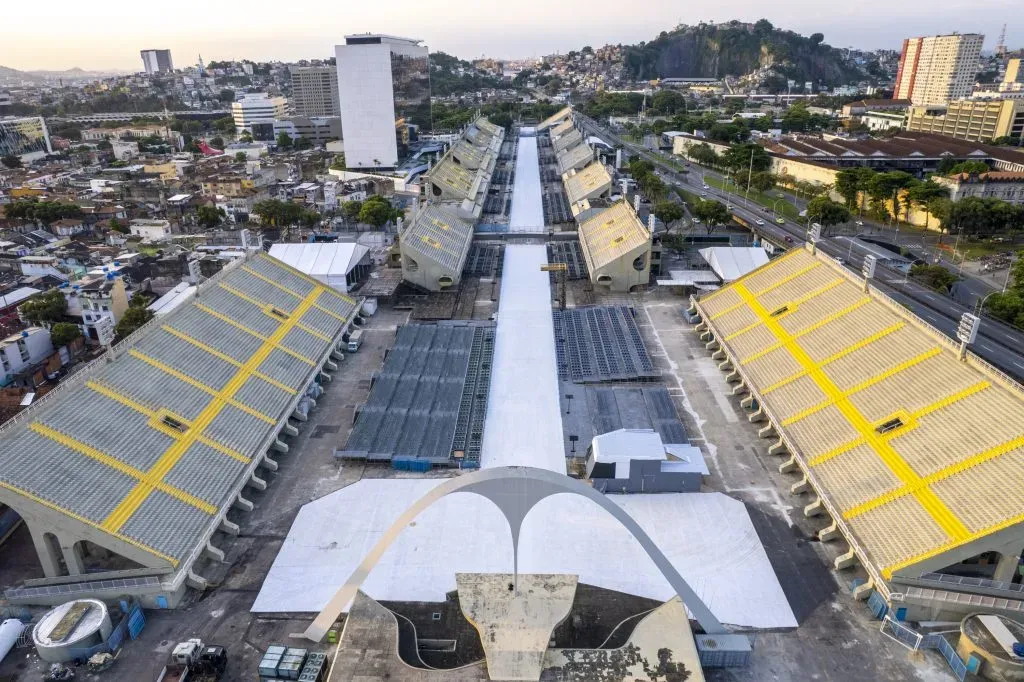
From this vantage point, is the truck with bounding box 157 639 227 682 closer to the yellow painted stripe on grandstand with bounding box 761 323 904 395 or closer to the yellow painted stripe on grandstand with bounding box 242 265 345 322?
the yellow painted stripe on grandstand with bounding box 242 265 345 322

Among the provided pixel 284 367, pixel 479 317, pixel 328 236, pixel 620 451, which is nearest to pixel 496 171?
pixel 328 236

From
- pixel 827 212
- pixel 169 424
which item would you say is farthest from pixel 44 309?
pixel 827 212

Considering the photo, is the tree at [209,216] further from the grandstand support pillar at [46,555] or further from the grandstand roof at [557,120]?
the grandstand roof at [557,120]

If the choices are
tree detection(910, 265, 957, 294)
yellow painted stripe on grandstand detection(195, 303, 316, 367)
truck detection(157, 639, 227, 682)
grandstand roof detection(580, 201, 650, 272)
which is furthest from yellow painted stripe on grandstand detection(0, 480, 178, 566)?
tree detection(910, 265, 957, 294)

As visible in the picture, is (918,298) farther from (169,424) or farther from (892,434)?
(169,424)

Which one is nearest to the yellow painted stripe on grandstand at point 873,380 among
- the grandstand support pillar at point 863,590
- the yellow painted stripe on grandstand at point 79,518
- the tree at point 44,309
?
the grandstand support pillar at point 863,590

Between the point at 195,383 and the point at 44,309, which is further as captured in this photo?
the point at 44,309

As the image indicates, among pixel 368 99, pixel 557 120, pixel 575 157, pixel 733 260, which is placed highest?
pixel 368 99
